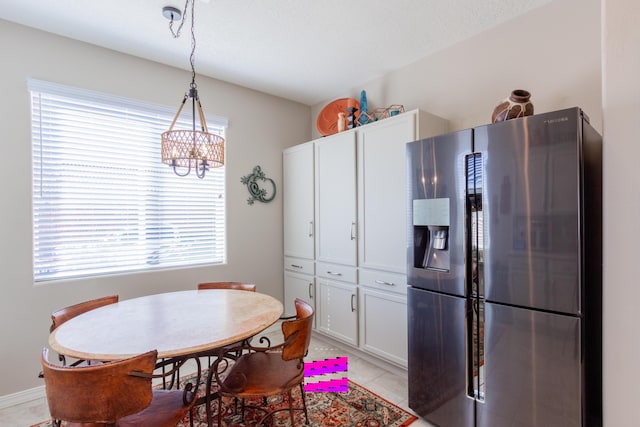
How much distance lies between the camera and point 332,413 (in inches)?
82.8

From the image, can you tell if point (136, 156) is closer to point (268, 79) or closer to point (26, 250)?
point (26, 250)

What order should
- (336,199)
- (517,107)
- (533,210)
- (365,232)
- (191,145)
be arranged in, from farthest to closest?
(336,199) < (365,232) < (191,145) < (517,107) < (533,210)

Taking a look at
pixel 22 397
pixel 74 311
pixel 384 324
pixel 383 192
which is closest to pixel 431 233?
pixel 383 192

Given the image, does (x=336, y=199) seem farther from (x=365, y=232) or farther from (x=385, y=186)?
(x=385, y=186)

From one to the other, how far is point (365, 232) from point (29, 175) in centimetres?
262

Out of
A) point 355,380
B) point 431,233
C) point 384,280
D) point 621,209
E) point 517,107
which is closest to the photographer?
point 621,209

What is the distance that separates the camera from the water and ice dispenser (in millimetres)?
1912

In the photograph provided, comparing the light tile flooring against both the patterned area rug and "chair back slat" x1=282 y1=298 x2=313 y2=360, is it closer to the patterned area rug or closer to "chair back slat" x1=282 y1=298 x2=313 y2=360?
the patterned area rug

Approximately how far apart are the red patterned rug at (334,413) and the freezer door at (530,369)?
603mm

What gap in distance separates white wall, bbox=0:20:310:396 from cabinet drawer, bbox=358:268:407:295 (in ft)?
4.20

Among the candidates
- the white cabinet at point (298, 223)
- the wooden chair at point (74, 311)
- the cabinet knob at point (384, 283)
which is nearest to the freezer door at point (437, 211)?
the cabinet knob at point (384, 283)

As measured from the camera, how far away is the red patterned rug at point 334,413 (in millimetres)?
2002

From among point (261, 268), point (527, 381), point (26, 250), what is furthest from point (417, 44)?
point (26, 250)

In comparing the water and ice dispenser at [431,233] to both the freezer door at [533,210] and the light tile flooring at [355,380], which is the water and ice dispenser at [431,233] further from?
the light tile flooring at [355,380]
